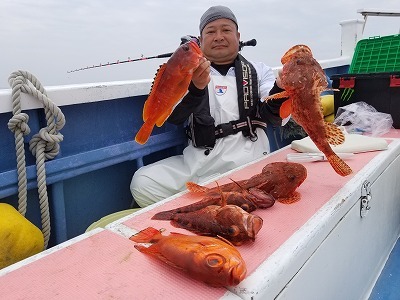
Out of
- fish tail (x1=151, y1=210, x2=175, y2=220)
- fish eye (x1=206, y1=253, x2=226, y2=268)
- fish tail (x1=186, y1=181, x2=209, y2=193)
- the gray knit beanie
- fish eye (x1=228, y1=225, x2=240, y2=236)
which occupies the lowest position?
fish tail (x1=151, y1=210, x2=175, y2=220)

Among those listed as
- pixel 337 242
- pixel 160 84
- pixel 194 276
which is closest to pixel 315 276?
pixel 337 242

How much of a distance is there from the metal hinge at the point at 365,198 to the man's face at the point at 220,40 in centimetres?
170

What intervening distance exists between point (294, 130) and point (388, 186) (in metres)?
1.61

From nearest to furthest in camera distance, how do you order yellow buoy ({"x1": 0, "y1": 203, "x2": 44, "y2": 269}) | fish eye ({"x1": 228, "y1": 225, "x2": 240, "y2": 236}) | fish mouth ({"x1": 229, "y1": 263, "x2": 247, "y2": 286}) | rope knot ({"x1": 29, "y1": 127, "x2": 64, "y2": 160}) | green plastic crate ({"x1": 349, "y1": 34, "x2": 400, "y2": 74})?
fish mouth ({"x1": 229, "y1": 263, "x2": 247, "y2": 286})
fish eye ({"x1": 228, "y1": 225, "x2": 240, "y2": 236})
yellow buoy ({"x1": 0, "y1": 203, "x2": 44, "y2": 269})
rope knot ({"x1": 29, "y1": 127, "x2": 64, "y2": 160})
green plastic crate ({"x1": 349, "y1": 34, "x2": 400, "y2": 74})

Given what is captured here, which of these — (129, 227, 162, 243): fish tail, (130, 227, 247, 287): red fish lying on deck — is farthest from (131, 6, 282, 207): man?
(130, 227, 247, 287): red fish lying on deck

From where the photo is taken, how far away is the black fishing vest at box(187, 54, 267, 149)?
306 centimetres

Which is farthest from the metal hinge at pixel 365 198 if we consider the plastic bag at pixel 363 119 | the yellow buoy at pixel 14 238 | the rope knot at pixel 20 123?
the rope knot at pixel 20 123

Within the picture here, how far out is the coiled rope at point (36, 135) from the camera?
2.26 metres

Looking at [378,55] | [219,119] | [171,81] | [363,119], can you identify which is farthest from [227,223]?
[378,55]

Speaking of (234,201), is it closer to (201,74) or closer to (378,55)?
(201,74)

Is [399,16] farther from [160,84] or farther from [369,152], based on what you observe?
[160,84]

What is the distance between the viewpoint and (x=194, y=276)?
1.31 metres

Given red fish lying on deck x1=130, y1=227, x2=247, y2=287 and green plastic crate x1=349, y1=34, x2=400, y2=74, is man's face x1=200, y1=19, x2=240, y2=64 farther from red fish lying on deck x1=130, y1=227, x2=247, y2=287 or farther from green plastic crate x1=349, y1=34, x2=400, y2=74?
green plastic crate x1=349, y1=34, x2=400, y2=74

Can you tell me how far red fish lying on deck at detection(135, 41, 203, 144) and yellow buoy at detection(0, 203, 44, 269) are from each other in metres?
0.80
